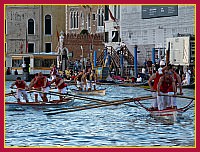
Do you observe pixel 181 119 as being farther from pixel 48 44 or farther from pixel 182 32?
pixel 182 32

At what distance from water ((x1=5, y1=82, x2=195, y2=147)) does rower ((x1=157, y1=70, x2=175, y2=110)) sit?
232 millimetres

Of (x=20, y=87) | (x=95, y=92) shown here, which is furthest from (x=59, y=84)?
(x=95, y=92)

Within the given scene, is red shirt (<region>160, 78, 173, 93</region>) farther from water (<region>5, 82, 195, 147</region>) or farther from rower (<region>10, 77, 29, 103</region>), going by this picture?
rower (<region>10, 77, 29, 103</region>)

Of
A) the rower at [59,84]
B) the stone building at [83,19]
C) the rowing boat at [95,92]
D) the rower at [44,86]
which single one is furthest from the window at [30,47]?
the rower at [44,86]

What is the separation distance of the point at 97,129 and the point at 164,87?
3.15ft

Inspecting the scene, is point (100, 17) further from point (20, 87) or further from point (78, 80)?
point (20, 87)

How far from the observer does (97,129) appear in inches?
356

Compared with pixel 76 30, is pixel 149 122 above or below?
below

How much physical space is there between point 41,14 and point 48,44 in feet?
3.56

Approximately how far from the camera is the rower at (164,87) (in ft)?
29.2

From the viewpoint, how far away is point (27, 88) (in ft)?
36.6

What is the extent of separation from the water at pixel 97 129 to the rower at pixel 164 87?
232 mm

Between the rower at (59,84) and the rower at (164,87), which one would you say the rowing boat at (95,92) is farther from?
the rower at (164,87)

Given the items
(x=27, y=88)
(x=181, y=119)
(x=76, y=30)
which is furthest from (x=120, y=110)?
(x=76, y=30)
